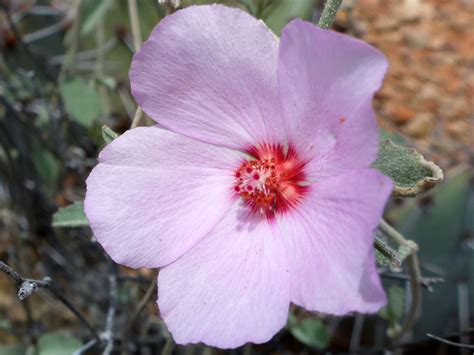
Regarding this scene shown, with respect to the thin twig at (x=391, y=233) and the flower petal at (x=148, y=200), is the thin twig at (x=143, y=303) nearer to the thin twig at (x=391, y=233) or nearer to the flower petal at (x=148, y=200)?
the flower petal at (x=148, y=200)

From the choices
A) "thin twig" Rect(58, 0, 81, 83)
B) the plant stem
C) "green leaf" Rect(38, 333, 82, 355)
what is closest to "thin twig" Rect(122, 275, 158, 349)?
"green leaf" Rect(38, 333, 82, 355)

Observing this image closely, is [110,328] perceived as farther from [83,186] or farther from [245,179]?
[245,179]

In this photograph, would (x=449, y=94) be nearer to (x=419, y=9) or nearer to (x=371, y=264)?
(x=419, y=9)

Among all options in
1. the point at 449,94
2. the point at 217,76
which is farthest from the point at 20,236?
the point at 449,94

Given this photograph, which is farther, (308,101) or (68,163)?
(68,163)

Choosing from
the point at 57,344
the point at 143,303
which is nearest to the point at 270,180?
the point at 143,303

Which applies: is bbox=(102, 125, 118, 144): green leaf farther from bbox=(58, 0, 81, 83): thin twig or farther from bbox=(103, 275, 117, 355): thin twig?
bbox=(58, 0, 81, 83): thin twig
